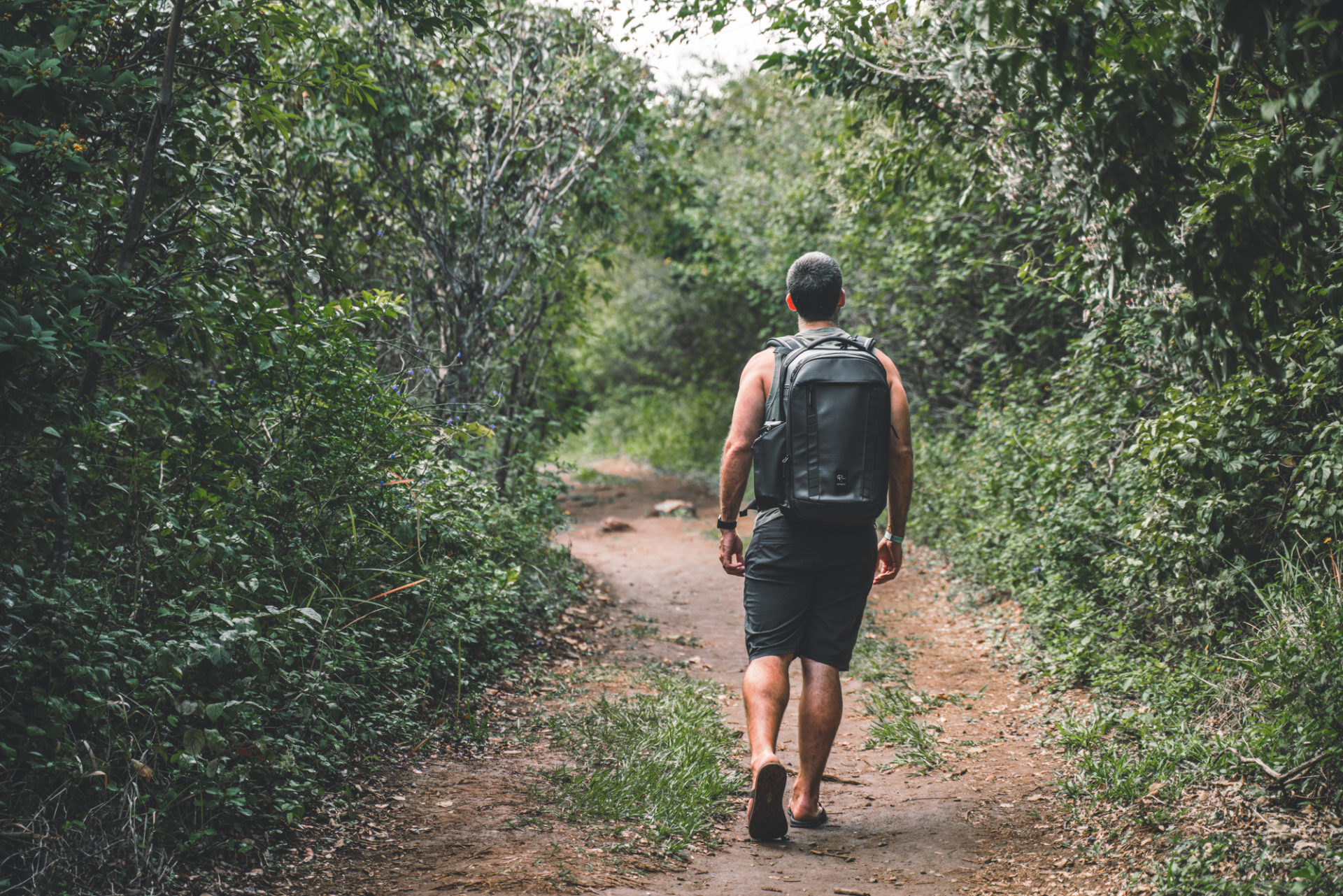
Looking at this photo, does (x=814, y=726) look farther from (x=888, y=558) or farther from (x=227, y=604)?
(x=227, y=604)

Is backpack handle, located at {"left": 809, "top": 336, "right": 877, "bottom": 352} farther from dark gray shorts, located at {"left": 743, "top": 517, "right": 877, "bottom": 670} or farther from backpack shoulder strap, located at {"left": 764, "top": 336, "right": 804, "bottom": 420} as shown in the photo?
dark gray shorts, located at {"left": 743, "top": 517, "right": 877, "bottom": 670}

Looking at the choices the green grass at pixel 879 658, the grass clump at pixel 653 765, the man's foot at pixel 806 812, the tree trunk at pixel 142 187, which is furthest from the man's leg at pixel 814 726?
the tree trunk at pixel 142 187

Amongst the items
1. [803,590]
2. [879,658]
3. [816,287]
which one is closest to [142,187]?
[816,287]

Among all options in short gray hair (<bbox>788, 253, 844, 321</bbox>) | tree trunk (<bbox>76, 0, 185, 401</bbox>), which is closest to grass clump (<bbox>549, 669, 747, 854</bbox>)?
short gray hair (<bbox>788, 253, 844, 321</bbox>)

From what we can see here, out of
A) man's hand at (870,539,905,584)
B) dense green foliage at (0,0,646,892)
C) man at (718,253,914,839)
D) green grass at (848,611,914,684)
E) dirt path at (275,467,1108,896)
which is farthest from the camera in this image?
green grass at (848,611,914,684)

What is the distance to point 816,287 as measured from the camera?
3.51 m

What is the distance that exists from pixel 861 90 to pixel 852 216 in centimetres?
420

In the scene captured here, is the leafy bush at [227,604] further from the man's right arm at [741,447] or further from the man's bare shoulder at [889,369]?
the man's bare shoulder at [889,369]

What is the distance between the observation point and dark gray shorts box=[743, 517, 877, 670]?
131 inches

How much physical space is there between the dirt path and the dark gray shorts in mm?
671

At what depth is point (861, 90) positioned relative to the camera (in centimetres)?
609

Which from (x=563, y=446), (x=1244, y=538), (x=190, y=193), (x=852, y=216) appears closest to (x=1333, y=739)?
(x=1244, y=538)

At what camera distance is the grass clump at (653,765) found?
10.8 ft

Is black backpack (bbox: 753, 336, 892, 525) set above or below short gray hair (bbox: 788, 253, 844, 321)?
below
